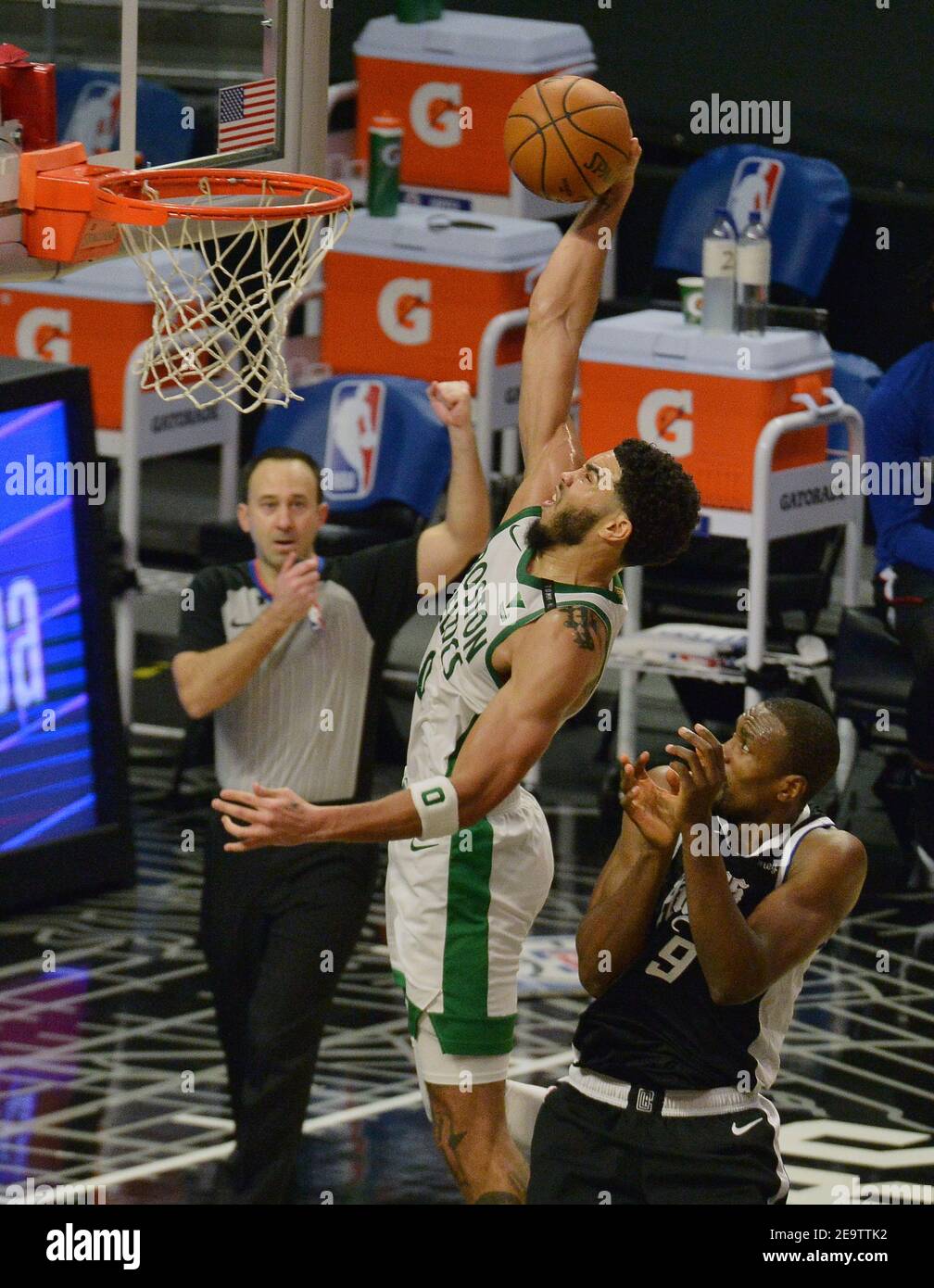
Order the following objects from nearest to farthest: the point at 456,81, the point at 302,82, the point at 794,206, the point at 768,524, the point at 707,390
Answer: the point at 302,82 < the point at 768,524 < the point at 707,390 < the point at 794,206 < the point at 456,81

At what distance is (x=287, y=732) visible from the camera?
236 inches

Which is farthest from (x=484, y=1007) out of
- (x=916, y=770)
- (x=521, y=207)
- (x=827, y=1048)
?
(x=521, y=207)

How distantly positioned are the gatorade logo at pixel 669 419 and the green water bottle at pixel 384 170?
162 cm

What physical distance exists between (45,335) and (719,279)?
2.53 m

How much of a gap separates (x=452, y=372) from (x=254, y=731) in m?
3.43

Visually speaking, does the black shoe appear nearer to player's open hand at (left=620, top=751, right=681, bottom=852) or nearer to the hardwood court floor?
the hardwood court floor

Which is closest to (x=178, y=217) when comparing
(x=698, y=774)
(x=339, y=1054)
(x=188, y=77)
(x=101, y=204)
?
(x=101, y=204)

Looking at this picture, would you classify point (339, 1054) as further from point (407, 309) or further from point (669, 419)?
point (407, 309)

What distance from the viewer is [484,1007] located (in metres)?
4.88

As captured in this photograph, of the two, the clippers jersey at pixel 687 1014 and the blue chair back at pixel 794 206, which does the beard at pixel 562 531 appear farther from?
the blue chair back at pixel 794 206

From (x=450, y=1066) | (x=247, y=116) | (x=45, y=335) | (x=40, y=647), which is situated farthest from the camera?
(x=45, y=335)

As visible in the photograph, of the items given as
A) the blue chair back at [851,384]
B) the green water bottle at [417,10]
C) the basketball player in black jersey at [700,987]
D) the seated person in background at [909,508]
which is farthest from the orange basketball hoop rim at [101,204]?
the green water bottle at [417,10]

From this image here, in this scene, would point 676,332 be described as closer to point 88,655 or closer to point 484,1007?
point 88,655

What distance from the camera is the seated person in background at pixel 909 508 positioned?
7828 mm
